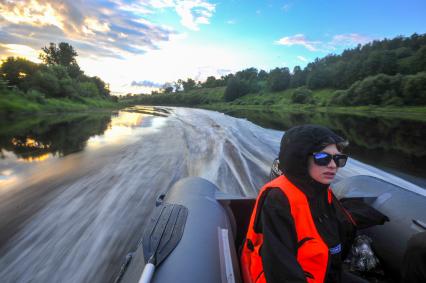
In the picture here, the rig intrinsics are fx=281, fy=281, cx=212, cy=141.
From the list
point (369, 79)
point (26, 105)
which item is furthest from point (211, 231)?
point (369, 79)

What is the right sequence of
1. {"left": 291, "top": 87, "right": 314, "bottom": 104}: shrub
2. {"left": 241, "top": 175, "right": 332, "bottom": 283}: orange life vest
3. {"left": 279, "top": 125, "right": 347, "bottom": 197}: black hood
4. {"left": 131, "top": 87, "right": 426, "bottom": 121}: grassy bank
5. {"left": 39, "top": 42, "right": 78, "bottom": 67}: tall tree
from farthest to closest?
{"left": 39, "top": 42, "right": 78, "bottom": 67}: tall tree < {"left": 291, "top": 87, "right": 314, "bottom": 104}: shrub < {"left": 131, "top": 87, "right": 426, "bottom": 121}: grassy bank < {"left": 279, "top": 125, "right": 347, "bottom": 197}: black hood < {"left": 241, "top": 175, "right": 332, "bottom": 283}: orange life vest

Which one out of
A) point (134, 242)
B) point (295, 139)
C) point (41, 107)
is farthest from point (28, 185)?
point (41, 107)

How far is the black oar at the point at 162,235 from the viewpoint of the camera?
5.94 feet

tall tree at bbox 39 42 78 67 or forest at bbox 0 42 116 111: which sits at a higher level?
tall tree at bbox 39 42 78 67

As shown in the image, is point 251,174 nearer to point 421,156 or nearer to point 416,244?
point 416,244

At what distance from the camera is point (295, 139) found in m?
1.76

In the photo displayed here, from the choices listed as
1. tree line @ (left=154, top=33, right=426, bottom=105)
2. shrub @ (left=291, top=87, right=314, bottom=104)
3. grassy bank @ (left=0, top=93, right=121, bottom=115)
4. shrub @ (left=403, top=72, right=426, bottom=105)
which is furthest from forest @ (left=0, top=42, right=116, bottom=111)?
shrub @ (left=403, top=72, right=426, bottom=105)

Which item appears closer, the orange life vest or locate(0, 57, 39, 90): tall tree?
the orange life vest

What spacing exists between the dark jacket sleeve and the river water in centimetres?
213

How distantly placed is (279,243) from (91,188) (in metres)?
4.96

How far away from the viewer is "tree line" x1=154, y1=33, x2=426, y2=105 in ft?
150

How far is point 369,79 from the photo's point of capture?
51031 mm

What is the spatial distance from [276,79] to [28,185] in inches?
3790

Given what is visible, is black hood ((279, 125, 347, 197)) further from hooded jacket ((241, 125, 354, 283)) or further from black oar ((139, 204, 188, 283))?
black oar ((139, 204, 188, 283))
